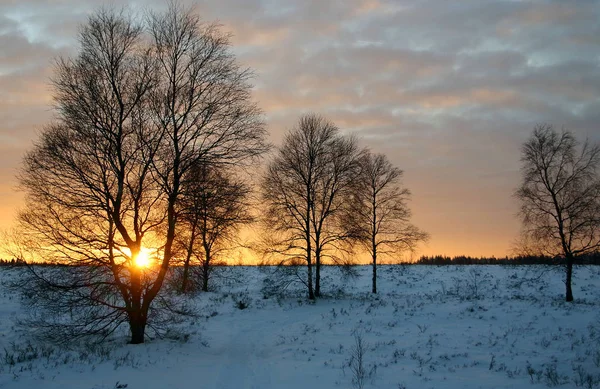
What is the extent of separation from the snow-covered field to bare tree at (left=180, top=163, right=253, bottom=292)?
383 cm

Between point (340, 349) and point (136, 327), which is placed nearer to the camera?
point (136, 327)

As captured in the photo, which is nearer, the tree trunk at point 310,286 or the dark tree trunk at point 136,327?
the dark tree trunk at point 136,327

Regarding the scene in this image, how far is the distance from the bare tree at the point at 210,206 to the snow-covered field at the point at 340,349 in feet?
12.6

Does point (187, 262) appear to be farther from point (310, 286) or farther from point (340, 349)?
point (310, 286)

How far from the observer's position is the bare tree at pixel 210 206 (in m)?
15.3

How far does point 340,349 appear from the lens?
1562 centimetres

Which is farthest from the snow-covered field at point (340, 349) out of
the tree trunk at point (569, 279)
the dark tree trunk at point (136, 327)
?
the tree trunk at point (569, 279)

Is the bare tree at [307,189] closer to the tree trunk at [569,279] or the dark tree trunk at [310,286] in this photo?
the dark tree trunk at [310,286]

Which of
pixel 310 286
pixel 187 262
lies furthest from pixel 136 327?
pixel 310 286

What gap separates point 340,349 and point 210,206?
23.3ft

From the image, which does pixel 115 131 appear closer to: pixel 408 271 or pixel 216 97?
pixel 216 97

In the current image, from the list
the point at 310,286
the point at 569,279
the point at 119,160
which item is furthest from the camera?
the point at 310,286

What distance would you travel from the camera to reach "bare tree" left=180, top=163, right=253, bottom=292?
15.3 meters

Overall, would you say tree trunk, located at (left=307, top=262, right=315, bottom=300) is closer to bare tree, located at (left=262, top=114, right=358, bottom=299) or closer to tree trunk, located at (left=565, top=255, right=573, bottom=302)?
bare tree, located at (left=262, top=114, right=358, bottom=299)
